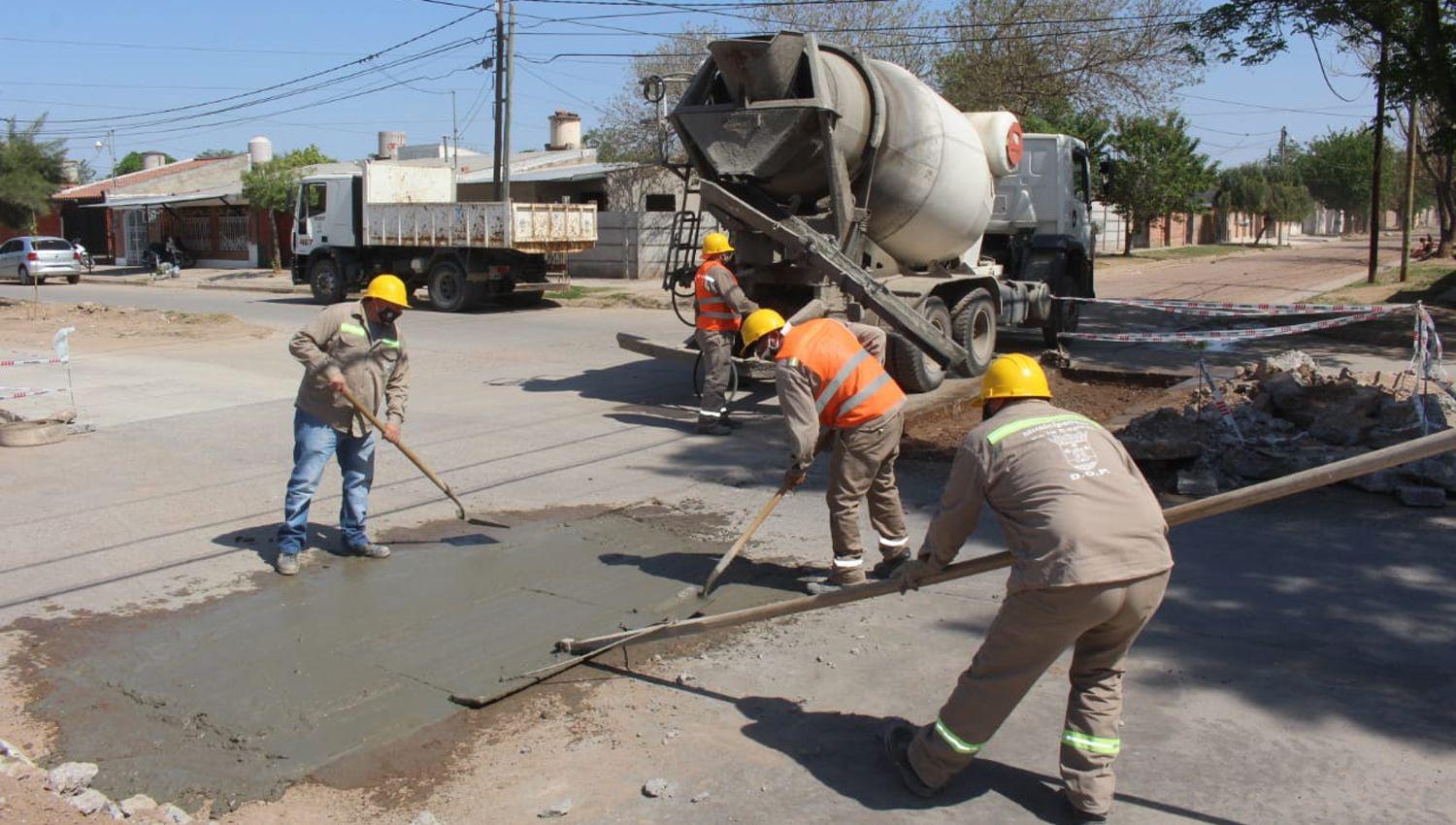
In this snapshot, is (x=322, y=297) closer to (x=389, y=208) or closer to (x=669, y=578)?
(x=389, y=208)

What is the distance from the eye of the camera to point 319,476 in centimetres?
616

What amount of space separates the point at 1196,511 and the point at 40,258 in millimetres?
36114

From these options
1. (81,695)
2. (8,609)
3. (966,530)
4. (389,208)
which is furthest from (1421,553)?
(389,208)

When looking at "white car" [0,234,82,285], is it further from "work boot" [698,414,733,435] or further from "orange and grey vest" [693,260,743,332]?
"work boot" [698,414,733,435]

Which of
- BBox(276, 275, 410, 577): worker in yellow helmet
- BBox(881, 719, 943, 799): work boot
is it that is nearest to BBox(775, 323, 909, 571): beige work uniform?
BBox(881, 719, 943, 799): work boot

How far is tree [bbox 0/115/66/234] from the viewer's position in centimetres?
2784

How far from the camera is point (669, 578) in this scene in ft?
20.0

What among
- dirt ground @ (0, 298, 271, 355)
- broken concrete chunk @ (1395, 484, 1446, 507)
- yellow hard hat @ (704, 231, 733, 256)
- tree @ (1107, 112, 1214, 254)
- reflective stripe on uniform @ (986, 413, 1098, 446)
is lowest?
broken concrete chunk @ (1395, 484, 1446, 507)

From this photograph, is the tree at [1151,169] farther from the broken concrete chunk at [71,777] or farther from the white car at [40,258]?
the broken concrete chunk at [71,777]

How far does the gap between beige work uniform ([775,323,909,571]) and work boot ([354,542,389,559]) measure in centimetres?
246

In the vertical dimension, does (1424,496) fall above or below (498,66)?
below

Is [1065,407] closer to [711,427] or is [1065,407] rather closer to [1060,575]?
[711,427]

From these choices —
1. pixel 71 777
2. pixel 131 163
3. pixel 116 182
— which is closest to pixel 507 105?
pixel 71 777

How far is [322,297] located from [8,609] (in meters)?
20.3
